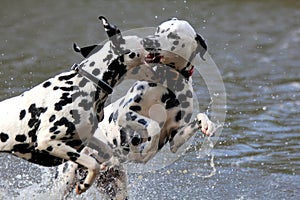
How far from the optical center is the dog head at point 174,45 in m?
5.80

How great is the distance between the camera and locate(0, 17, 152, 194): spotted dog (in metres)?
5.72

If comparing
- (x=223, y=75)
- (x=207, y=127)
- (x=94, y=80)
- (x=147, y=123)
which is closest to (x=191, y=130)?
(x=207, y=127)

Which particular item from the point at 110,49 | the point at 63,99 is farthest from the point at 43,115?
the point at 110,49

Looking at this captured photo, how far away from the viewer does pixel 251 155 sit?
8.42 m

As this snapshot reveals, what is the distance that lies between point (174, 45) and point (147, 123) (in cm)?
78

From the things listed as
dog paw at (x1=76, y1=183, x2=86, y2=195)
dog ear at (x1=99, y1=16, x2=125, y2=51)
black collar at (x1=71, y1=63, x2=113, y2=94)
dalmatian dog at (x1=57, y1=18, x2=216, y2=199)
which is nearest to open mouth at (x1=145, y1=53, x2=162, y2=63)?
dalmatian dog at (x1=57, y1=18, x2=216, y2=199)

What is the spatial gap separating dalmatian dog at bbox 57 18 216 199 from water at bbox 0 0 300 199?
0.31 m

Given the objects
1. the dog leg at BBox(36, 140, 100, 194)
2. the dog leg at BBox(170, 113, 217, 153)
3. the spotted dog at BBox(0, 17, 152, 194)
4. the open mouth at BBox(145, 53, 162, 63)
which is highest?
the open mouth at BBox(145, 53, 162, 63)

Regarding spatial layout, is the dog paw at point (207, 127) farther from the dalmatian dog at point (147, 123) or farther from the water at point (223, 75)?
the water at point (223, 75)

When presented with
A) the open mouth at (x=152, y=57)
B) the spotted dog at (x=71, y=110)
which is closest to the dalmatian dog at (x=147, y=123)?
the open mouth at (x=152, y=57)

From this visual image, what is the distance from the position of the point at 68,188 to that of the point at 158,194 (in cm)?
121

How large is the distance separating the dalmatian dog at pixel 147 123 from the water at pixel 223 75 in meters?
0.31

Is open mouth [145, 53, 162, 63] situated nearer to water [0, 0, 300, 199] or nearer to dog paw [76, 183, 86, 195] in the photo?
dog paw [76, 183, 86, 195]

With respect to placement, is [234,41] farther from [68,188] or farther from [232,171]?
[68,188]
